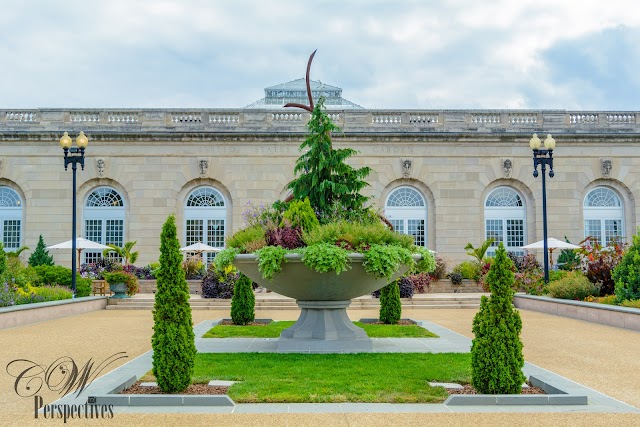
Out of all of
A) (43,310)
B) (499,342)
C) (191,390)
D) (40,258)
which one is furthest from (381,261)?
(40,258)

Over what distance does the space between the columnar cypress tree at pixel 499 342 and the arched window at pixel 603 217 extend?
2956 centimetres

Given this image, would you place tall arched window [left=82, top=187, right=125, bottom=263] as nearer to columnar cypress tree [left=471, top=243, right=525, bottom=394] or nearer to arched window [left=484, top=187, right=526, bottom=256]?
arched window [left=484, top=187, right=526, bottom=256]

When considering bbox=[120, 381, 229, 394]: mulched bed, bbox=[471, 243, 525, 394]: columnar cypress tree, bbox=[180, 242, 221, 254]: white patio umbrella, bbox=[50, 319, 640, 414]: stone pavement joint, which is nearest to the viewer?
bbox=[50, 319, 640, 414]: stone pavement joint

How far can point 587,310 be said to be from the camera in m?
18.0

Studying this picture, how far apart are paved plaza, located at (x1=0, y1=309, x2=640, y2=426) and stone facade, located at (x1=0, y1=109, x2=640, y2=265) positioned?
1246 cm

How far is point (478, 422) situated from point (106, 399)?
4014mm

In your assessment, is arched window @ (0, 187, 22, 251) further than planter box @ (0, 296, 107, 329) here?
Yes

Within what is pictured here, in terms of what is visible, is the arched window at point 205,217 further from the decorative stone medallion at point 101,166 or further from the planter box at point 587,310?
the planter box at point 587,310

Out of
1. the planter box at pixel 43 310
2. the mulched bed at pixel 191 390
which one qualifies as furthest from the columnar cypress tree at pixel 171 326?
the planter box at pixel 43 310

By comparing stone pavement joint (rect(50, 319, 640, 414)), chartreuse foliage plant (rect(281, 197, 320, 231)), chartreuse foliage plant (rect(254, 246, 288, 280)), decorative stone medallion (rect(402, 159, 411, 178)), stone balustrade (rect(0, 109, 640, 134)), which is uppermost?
stone balustrade (rect(0, 109, 640, 134))

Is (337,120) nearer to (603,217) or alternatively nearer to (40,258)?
(603,217)

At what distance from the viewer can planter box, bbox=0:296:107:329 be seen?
16.6m

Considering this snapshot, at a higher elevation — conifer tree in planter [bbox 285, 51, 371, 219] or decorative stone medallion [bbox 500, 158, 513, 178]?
decorative stone medallion [bbox 500, 158, 513, 178]

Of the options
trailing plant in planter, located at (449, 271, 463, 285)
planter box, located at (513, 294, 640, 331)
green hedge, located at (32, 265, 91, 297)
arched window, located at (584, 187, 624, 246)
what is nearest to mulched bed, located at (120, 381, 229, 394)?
planter box, located at (513, 294, 640, 331)
